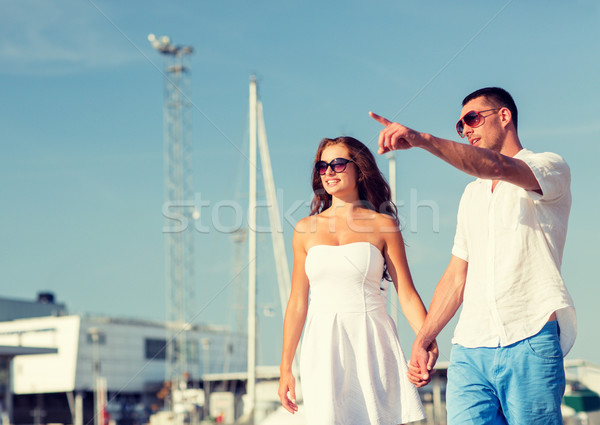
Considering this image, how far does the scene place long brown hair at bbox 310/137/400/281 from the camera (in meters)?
5.02

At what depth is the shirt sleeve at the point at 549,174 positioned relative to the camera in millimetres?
3582

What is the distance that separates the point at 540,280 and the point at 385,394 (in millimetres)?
1246

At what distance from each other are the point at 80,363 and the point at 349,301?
70.6 meters

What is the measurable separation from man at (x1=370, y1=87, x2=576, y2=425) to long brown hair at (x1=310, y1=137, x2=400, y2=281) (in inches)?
39.5

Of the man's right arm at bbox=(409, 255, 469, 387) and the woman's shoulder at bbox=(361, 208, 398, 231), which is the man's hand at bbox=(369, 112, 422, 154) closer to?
the man's right arm at bbox=(409, 255, 469, 387)

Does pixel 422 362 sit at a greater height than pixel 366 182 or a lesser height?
lesser

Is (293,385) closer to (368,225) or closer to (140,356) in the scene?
(368,225)

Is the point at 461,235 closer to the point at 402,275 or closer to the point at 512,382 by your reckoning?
the point at 402,275

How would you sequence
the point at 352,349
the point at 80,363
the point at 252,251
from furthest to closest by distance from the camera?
1. the point at 80,363
2. the point at 252,251
3. the point at 352,349

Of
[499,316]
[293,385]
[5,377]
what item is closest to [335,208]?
[293,385]

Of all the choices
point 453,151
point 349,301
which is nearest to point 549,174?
point 453,151

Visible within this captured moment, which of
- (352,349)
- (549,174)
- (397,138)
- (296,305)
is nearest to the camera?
(397,138)

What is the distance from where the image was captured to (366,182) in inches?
200

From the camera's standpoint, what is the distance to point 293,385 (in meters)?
4.79
